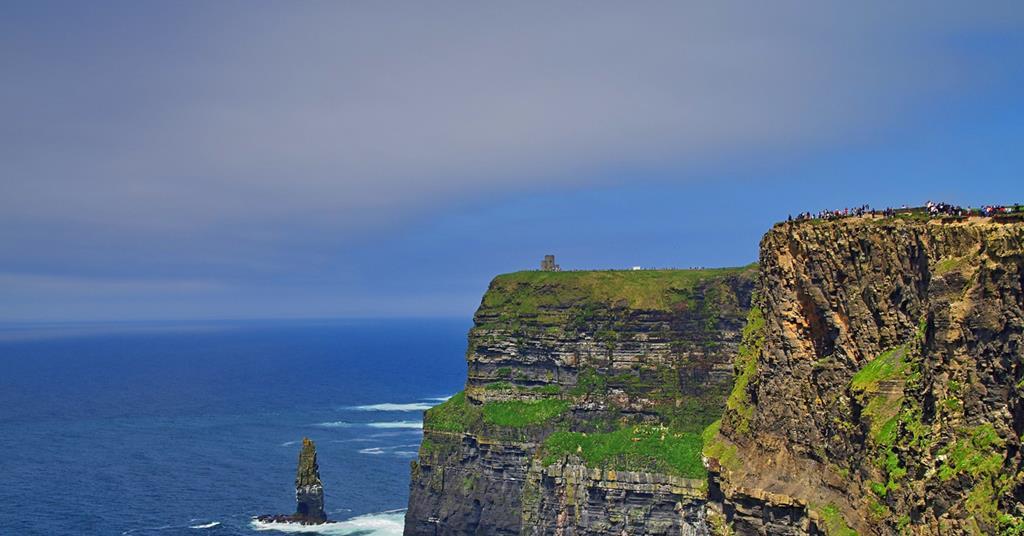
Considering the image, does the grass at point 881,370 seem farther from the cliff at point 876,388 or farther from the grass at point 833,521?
the grass at point 833,521

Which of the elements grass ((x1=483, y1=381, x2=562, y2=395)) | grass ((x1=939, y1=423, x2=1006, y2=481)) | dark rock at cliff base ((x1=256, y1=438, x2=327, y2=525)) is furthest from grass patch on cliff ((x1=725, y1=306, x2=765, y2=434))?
dark rock at cliff base ((x1=256, y1=438, x2=327, y2=525))

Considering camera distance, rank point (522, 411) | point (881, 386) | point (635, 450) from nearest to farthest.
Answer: point (881, 386) → point (635, 450) → point (522, 411)

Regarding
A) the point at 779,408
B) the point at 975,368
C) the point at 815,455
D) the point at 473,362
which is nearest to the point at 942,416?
the point at 975,368

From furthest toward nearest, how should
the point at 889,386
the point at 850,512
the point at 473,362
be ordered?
the point at 473,362 < the point at 850,512 < the point at 889,386

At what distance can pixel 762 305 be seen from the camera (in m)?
58.8

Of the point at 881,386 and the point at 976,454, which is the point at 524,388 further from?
the point at 976,454

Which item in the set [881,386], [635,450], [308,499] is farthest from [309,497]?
[881,386]

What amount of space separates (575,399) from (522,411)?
25.1 ft

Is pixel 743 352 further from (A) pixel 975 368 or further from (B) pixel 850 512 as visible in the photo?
(A) pixel 975 368

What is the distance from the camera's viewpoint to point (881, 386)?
131 ft

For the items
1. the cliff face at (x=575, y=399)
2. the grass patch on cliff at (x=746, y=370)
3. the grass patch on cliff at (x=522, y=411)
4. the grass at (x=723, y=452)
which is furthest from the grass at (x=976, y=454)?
the grass patch on cliff at (x=522, y=411)

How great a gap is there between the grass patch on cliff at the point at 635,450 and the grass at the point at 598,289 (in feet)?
68.1

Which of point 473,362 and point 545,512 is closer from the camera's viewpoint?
point 545,512

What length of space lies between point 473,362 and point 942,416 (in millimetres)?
117612
